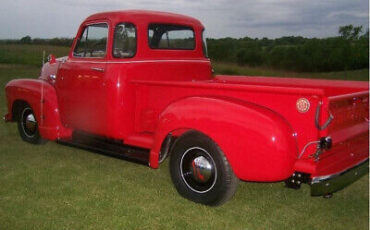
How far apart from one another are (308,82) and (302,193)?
1.35 meters

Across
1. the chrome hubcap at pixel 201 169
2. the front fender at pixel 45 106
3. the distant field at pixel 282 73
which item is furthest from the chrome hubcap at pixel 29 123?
the distant field at pixel 282 73

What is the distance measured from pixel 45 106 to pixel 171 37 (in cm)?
201

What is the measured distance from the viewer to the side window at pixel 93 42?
17.3 ft

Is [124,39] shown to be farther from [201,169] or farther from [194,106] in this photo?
[201,169]

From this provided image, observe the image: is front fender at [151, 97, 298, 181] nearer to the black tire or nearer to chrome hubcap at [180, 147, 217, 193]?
the black tire

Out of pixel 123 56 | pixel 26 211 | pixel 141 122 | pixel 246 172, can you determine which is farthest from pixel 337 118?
pixel 26 211

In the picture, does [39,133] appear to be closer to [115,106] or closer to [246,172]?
[115,106]

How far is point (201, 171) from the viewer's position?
407 cm

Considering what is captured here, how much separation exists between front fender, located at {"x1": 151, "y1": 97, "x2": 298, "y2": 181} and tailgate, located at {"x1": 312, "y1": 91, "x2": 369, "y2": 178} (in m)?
0.31

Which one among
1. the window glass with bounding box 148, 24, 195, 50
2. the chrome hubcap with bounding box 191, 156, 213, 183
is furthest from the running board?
the window glass with bounding box 148, 24, 195, 50

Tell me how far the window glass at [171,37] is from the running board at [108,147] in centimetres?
131

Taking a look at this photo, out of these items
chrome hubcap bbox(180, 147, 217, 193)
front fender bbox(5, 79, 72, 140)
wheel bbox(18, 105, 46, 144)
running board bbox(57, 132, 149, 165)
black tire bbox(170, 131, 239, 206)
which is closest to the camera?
black tire bbox(170, 131, 239, 206)

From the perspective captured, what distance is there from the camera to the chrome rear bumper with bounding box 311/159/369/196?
356cm

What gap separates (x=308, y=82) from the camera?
16.5 ft
